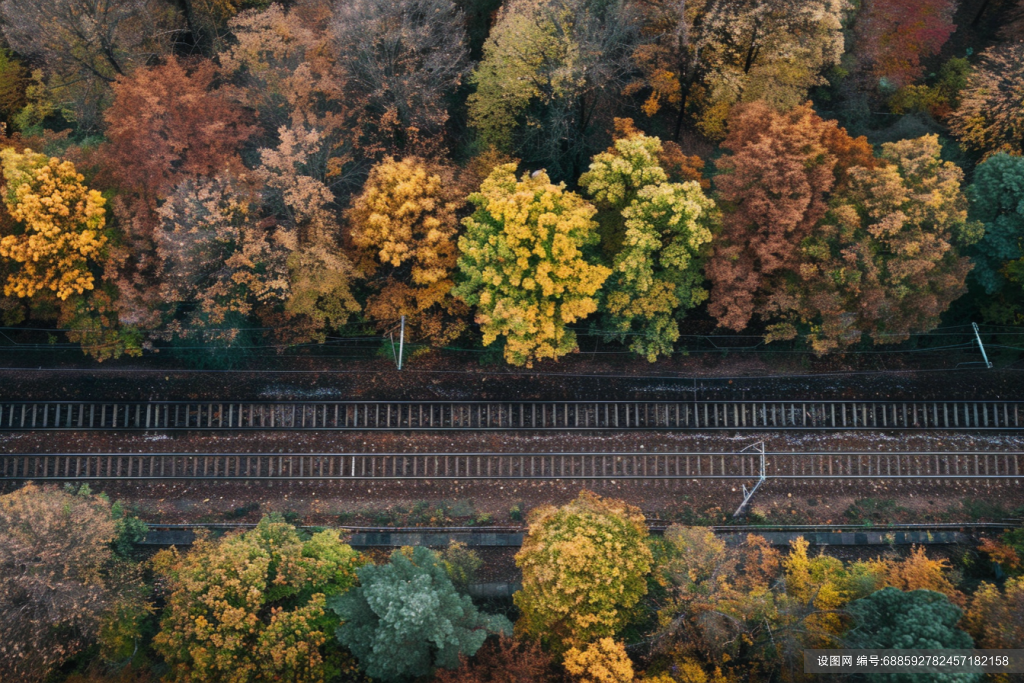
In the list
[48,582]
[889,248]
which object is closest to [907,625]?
[889,248]

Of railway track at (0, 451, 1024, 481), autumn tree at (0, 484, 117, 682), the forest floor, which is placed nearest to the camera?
autumn tree at (0, 484, 117, 682)

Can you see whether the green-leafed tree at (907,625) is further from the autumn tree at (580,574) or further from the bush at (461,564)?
the bush at (461,564)

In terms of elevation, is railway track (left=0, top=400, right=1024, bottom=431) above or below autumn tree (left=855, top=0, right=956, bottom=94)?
below

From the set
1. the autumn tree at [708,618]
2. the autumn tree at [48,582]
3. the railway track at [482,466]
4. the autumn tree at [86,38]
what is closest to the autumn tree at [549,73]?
the railway track at [482,466]

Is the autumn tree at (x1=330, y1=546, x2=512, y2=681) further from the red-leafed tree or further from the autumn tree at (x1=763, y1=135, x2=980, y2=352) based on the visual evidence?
the autumn tree at (x1=763, y1=135, x2=980, y2=352)

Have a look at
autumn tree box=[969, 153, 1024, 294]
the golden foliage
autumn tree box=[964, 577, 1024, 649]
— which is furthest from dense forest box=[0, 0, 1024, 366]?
the golden foliage

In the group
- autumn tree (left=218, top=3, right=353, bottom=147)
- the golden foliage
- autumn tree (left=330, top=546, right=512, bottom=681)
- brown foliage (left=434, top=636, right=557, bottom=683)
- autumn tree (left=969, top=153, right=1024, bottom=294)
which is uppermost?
autumn tree (left=218, top=3, right=353, bottom=147)
